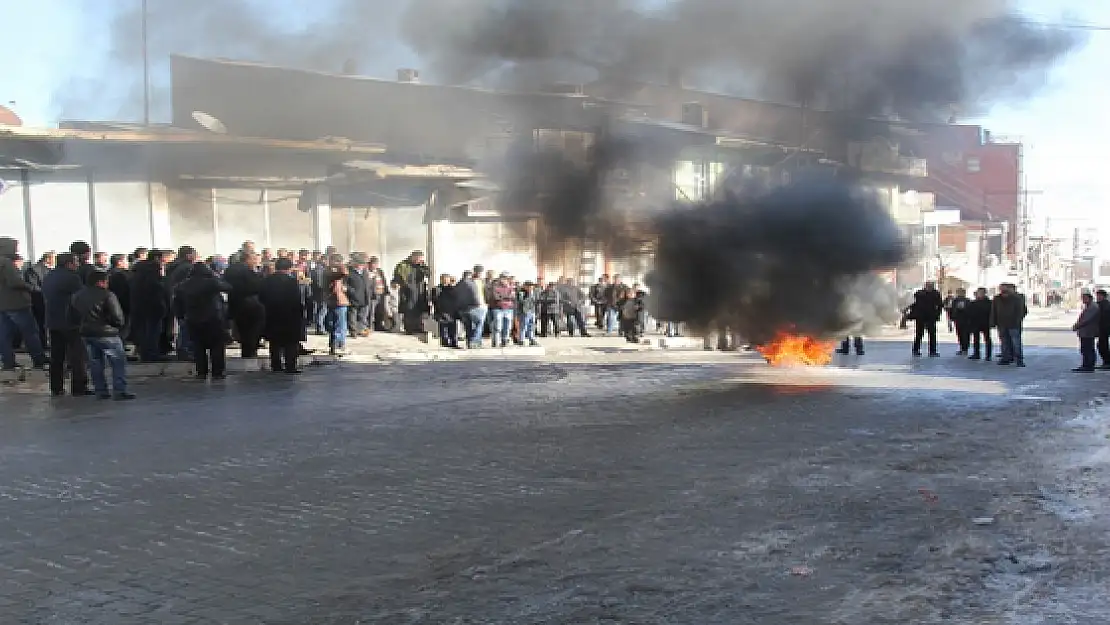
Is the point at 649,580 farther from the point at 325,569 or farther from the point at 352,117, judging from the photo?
the point at 352,117

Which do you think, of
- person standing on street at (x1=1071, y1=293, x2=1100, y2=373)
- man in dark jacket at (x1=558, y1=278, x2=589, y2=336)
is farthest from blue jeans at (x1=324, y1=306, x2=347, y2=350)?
person standing on street at (x1=1071, y1=293, x2=1100, y2=373)

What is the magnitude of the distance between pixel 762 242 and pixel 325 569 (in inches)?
325

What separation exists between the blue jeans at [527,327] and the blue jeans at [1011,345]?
887cm

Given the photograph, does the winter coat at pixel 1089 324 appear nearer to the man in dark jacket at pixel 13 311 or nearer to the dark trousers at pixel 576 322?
the dark trousers at pixel 576 322

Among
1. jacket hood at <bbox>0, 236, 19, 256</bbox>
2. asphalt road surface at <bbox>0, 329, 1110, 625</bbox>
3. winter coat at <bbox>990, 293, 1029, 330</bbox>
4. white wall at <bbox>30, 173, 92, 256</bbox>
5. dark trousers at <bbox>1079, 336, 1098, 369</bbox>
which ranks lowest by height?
asphalt road surface at <bbox>0, 329, 1110, 625</bbox>

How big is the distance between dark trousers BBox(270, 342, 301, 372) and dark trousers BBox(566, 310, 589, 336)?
8847mm

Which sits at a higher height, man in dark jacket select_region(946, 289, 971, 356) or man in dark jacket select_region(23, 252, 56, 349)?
man in dark jacket select_region(23, 252, 56, 349)

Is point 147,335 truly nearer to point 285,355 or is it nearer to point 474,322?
point 285,355

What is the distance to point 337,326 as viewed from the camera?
1577 centimetres

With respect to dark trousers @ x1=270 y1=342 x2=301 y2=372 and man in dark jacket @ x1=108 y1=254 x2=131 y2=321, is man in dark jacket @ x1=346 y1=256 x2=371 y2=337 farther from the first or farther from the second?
man in dark jacket @ x1=108 y1=254 x2=131 y2=321

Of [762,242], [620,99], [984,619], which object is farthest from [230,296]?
[984,619]

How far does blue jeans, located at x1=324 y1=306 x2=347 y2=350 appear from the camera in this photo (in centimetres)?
1564

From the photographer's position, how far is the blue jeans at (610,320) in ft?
70.8

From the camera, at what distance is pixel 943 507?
6133 mm
